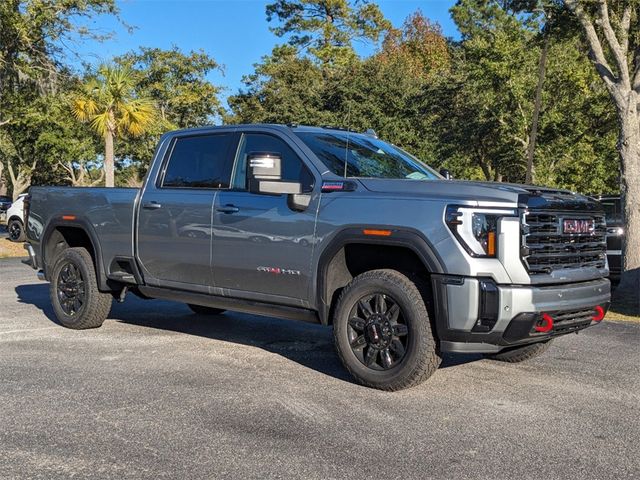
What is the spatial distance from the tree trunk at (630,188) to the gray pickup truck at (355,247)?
18.5ft

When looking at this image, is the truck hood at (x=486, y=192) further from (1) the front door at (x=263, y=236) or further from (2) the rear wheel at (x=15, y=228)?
(2) the rear wheel at (x=15, y=228)

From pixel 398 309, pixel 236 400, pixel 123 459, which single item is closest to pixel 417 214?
pixel 398 309

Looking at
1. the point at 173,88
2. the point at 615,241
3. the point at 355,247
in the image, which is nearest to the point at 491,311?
the point at 355,247

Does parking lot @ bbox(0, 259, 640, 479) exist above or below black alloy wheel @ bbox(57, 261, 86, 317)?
below

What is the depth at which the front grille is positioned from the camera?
460cm

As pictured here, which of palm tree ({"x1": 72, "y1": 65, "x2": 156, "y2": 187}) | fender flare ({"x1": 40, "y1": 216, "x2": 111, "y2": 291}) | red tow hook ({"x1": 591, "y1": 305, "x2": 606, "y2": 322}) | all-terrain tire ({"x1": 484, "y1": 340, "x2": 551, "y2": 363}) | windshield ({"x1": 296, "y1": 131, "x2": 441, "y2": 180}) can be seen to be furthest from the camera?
palm tree ({"x1": 72, "y1": 65, "x2": 156, "y2": 187})

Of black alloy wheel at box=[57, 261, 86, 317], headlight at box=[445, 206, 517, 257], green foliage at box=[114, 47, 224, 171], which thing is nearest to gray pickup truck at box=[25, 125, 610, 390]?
headlight at box=[445, 206, 517, 257]

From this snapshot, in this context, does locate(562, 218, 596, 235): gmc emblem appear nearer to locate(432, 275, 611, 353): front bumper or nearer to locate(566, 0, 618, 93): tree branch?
locate(432, 275, 611, 353): front bumper

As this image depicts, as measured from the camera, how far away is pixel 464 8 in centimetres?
4709

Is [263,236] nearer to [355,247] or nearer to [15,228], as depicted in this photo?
[355,247]

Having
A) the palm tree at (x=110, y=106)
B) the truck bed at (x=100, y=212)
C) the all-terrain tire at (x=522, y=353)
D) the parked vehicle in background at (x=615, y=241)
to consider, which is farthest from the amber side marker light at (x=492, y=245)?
the palm tree at (x=110, y=106)

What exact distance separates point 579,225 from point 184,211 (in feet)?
10.8

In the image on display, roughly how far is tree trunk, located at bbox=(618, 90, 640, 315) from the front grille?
608 cm

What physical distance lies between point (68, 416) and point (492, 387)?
9.90ft
